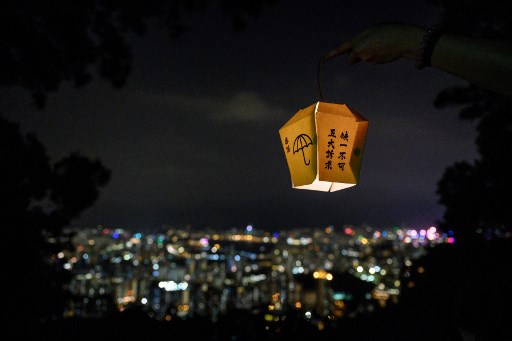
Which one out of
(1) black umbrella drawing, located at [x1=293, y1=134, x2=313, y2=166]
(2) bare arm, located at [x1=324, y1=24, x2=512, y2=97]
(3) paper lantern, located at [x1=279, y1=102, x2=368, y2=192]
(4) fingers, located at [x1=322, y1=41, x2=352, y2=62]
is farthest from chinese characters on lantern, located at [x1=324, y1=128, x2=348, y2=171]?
(2) bare arm, located at [x1=324, y1=24, x2=512, y2=97]

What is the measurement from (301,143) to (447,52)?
55.8 inches

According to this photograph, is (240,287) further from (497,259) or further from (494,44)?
(494,44)

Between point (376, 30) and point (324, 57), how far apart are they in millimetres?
485

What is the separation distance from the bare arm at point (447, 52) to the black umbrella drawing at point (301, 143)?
0.91 m

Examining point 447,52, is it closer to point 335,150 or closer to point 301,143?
point 335,150

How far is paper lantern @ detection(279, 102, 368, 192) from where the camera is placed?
236 centimetres

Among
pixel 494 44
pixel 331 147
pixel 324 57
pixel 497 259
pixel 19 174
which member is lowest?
pixel 497 259

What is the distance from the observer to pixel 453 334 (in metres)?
3.42

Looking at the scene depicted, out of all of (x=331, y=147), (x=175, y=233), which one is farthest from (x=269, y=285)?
(x=175, y=233)

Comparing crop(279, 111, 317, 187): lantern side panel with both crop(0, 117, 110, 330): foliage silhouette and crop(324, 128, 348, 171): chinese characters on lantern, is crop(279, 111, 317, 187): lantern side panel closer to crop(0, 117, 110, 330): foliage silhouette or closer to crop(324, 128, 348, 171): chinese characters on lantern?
crop(324, 128, 348, 171): chinese characters on lantern

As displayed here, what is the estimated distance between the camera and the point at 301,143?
2.48 m

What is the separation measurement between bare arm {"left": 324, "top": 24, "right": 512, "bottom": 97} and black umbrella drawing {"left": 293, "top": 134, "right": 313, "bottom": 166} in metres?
0.91

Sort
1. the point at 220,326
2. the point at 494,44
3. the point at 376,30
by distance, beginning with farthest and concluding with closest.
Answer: the point at 220,326 < the point at 376,30 < the point at 494,44

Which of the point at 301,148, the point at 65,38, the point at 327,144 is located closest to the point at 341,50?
the point at 327,144
